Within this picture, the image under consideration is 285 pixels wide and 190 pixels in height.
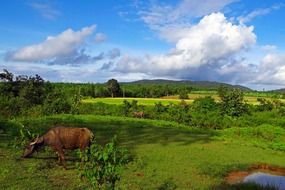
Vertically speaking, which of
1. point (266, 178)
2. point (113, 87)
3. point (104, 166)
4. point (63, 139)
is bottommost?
point (266, 178)

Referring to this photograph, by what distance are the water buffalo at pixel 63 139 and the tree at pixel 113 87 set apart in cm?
7419

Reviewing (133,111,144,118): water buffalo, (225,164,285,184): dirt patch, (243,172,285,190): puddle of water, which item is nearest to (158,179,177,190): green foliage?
(225,164,285,184): dirt patch

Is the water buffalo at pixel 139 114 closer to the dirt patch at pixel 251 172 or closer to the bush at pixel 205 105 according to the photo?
the bush at pixel 205 105

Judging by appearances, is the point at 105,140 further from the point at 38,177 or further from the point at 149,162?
the point at 38,177

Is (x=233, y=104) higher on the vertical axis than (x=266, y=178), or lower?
higher

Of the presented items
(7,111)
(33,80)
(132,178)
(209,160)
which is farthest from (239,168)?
(33,80)

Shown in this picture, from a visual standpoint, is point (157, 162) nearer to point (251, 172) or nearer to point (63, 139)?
point (251, 172)

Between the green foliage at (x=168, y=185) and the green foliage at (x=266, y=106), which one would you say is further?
the green foliage at (x=266, y=106)

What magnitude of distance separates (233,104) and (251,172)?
120 ft

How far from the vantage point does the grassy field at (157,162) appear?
1319 centimetres

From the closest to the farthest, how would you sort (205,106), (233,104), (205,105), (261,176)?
(261,176) → (233,104) → (205,106) → (205,105)

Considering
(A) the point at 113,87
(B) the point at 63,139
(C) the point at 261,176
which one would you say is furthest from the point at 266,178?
(A) the point at 113,87

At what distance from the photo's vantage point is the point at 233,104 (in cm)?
5353

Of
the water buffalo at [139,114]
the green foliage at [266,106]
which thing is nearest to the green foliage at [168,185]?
the water buffalo at [139,114]
